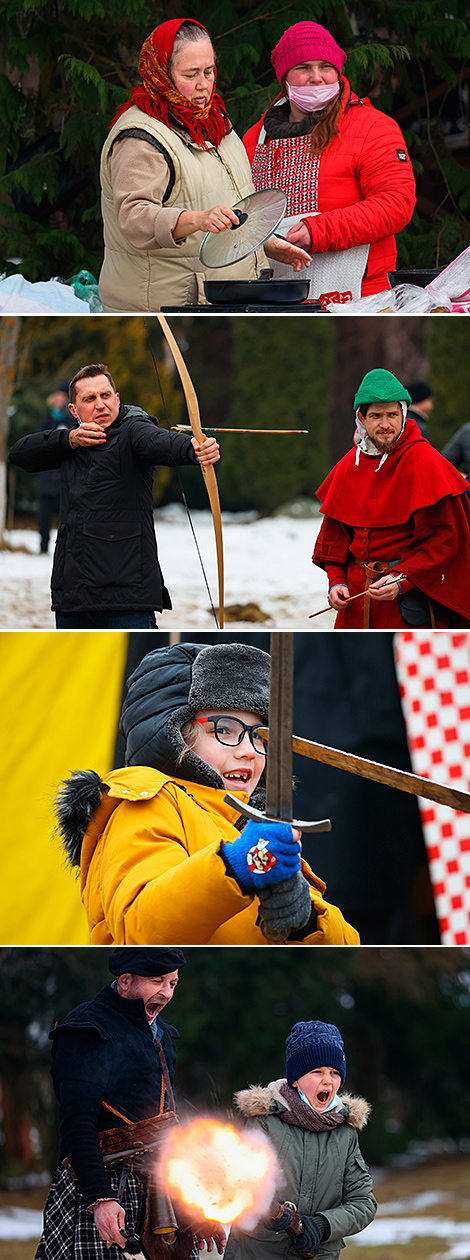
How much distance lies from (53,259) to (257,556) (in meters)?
2.96

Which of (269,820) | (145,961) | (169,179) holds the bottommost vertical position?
(145,961)

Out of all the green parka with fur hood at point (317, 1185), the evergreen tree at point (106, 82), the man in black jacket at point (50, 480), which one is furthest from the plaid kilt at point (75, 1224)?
the evergreen tree at point (106, 82)

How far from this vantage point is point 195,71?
333cm

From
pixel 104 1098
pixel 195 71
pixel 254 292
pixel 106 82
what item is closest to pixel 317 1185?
pixel 104 1098

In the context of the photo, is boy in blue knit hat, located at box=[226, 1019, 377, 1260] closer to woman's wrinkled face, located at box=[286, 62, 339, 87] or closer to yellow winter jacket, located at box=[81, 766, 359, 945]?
yellow winter jacket, located at box=[81, 766, 359, 945]

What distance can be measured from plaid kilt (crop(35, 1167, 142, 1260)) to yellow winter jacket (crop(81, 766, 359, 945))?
1.53 ft

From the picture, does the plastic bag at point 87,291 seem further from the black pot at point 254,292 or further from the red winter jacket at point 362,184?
the red winter jacket at point 362,184

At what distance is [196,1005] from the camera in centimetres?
336

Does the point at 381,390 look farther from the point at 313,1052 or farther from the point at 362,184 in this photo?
the point at 313,1052

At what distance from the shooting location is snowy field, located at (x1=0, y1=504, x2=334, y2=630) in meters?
3.40

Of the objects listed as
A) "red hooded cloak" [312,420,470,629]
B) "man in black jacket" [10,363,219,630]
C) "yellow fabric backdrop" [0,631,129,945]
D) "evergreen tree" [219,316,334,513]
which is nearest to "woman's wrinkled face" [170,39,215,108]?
"evergreen tree" [219,316,334,513]

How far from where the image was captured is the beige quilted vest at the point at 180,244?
11.0ft

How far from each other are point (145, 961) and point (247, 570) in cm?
118

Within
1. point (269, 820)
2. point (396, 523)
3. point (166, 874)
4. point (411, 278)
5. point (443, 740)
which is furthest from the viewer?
point (411, 278)
